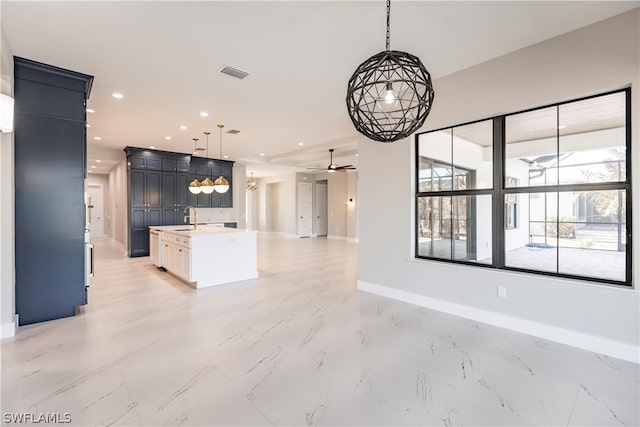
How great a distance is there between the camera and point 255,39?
9.43 ft

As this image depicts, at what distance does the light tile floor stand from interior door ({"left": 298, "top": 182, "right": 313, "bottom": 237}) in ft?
29.0

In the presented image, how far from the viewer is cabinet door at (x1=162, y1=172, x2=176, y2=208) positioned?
8281 millimetres

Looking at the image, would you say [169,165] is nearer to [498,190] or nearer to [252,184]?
[252,184]

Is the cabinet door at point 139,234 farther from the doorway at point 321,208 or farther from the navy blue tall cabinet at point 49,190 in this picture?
the doorway at point 321,208

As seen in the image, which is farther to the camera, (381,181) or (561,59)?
(381,181)

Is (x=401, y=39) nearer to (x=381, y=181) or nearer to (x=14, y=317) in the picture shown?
(x=381, y=181)

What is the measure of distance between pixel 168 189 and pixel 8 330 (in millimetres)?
5888

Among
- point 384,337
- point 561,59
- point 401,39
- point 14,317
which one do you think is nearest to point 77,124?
point 14,317

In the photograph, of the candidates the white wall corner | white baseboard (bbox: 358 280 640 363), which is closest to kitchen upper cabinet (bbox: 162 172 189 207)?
the white wall corner

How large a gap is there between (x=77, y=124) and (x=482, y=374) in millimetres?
4826

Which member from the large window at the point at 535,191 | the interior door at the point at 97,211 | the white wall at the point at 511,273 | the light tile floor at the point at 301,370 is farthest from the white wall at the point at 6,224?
the interior door at the point at 97,211

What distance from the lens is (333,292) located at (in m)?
4.50

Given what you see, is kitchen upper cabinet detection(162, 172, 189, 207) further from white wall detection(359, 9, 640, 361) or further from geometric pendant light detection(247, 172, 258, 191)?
white wall detection(359, 9, 640, 361)

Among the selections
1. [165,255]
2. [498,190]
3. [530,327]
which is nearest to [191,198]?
[165,255]
